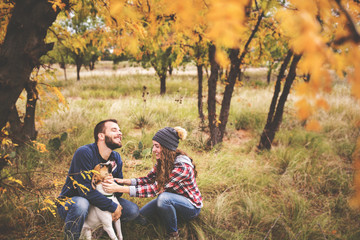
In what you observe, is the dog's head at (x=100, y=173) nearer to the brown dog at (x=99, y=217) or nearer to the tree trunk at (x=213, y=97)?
the brown dog at (x=99, y=217)

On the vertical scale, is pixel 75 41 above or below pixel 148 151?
above

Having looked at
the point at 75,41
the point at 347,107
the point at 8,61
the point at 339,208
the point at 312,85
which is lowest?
the point at 339,208

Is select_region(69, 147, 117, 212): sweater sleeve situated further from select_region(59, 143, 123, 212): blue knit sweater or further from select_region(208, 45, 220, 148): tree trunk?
select_region(208, 45, 220, 148): tree trunk

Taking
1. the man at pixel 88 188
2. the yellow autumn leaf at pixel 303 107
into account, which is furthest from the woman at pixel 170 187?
the yellow autumn leaf at pixel 303 107

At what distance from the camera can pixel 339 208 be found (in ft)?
10.0

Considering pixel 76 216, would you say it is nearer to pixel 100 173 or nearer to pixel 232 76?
pixel 100 173

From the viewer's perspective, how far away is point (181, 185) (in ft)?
7.29

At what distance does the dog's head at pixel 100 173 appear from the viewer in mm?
1951

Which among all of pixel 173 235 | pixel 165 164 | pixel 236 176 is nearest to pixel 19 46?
pixel 165 164

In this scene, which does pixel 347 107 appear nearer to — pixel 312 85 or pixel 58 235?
pixel 312 85

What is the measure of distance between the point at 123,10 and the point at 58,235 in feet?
7.41

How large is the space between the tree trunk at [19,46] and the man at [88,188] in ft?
2.49

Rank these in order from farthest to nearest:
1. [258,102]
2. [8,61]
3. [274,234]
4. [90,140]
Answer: [258,102] < [90,140] < [274,234] < [8,61]

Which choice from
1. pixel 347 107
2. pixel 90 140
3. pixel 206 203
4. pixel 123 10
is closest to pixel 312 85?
pixel 123 10
